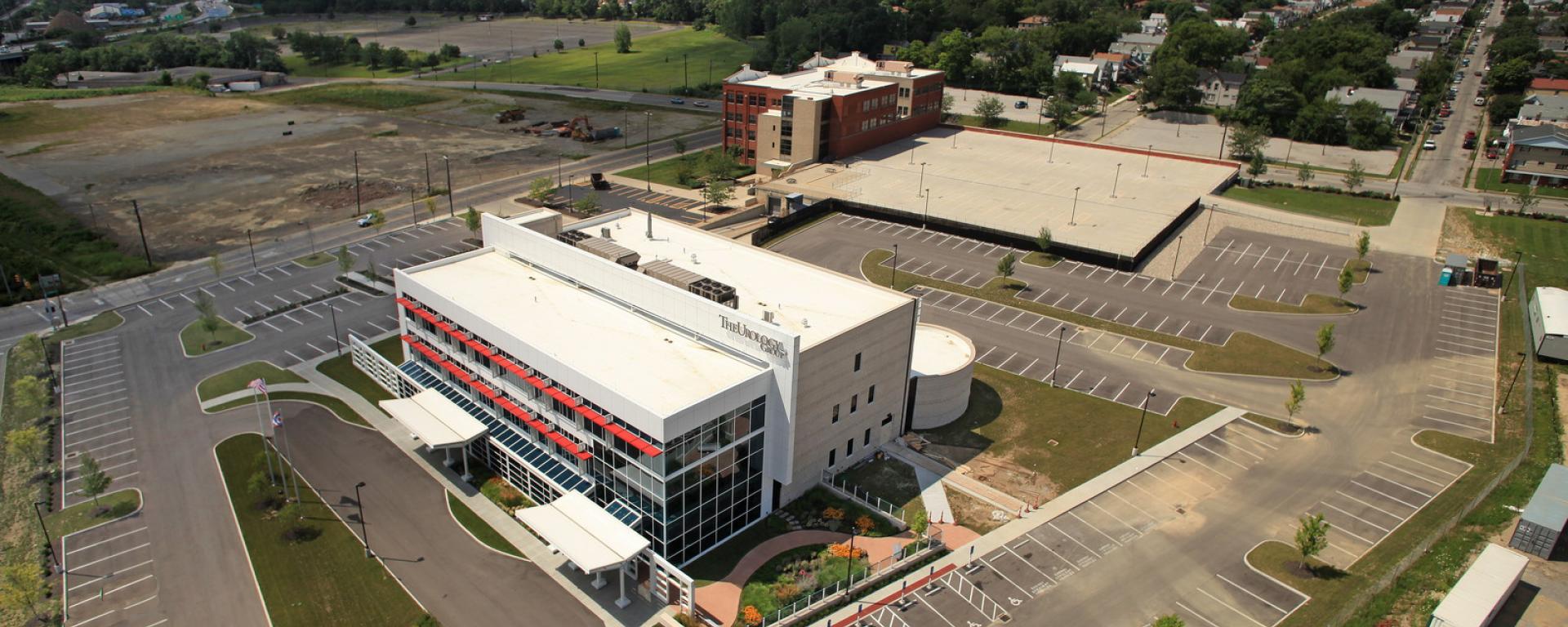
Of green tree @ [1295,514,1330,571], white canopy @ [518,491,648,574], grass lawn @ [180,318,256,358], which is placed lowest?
grass lawn @ [180,318,256,358]

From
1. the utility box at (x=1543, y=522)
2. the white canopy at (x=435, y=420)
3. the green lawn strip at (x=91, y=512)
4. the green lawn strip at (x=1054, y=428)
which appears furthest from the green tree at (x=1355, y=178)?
the green lawn strip at (x=91, y=512)

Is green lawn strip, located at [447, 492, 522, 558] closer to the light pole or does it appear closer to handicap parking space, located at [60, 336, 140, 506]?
the light pole

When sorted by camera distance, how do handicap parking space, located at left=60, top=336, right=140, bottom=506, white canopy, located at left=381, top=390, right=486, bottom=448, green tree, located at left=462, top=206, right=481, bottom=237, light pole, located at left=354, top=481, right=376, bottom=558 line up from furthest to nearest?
green tree, located at left=462, top=206, right=481, bottom=237 → handicap parking space, located at left=60, top=336, right=140, bottom=506 → white canopy, located at left=381, top=390, right=486, bottom=448 → light pole, located at left=354, top=481, right=376, bottom=558

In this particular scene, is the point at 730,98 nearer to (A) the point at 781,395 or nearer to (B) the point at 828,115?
(B) the point at 828,115

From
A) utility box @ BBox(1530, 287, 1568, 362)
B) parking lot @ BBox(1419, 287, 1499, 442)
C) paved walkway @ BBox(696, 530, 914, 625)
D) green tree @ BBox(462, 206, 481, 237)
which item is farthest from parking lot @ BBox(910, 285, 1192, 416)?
green tree @ BBox(462, 206, 481, 237)

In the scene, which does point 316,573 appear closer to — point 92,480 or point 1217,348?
point 92,480
